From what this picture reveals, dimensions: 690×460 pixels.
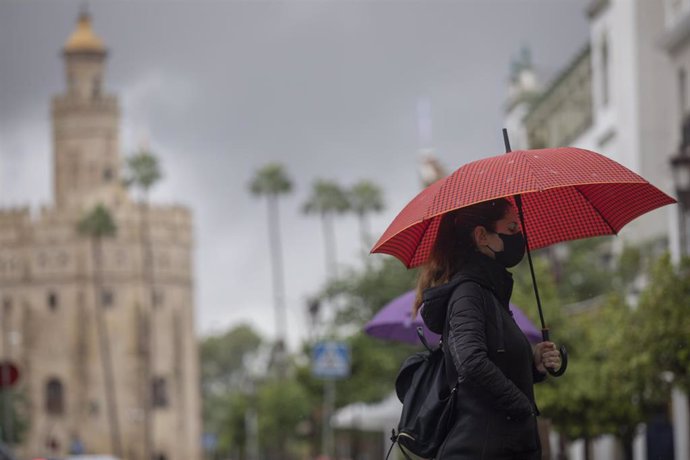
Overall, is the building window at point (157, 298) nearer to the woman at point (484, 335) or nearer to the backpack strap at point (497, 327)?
the woman at point (484, 335)

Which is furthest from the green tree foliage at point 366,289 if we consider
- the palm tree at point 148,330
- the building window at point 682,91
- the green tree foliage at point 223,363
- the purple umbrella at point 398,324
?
the green tree foliage at point 223,363

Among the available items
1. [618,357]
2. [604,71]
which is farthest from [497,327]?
[604,71]

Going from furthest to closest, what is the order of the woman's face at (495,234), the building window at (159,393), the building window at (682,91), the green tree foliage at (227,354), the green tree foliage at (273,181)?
the green tree foliage at (227,354)
the building window at (159,393)
the green tree foliage at (273,181)
the building window at (682,91)
the woman's face at (495,234)

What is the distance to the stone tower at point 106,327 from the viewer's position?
116 meters

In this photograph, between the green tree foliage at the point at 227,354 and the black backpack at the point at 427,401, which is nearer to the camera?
the black backpack at the point at 427,401

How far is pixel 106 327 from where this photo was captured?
116m

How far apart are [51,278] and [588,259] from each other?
255 ft

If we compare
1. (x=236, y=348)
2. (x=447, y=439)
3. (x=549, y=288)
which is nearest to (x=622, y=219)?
(x=447, y=439)

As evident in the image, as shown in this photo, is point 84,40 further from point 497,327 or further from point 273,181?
point 497,327

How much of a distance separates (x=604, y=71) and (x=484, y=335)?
41.1 meters

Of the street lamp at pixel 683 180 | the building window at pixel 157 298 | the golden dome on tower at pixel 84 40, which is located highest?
the golden dome on tower at pixel 84 40

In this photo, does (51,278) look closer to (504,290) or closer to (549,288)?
(549,288)

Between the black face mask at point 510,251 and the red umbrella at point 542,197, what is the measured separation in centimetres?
20

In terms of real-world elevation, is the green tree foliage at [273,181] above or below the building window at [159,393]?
above
